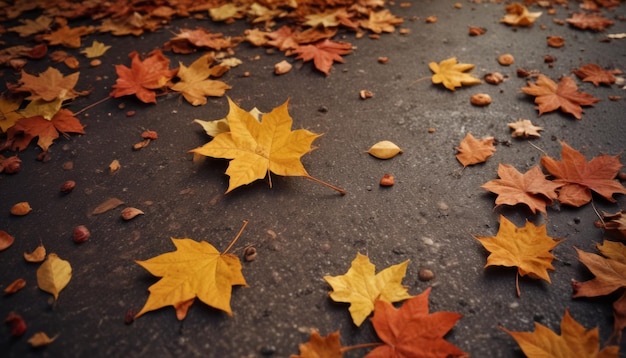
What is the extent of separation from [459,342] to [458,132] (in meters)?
1.11

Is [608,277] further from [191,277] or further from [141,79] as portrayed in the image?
[141,79]

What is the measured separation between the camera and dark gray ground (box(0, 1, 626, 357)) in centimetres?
113

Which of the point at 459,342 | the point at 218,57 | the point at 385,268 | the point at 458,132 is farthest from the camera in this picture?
the point at 218,57

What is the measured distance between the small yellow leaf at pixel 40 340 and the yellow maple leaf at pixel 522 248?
146 centimetres

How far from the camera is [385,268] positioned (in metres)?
1.28

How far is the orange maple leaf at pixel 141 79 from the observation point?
1976mm

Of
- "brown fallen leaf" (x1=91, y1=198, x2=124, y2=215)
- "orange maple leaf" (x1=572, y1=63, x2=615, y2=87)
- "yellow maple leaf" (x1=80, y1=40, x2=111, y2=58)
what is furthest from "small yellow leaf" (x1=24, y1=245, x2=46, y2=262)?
"orange maple leaf" (x1=572, y1=63, x2=615, y2=87)

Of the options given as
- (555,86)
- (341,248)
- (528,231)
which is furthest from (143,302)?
(555,86)

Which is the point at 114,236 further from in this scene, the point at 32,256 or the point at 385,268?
the point at 385,268

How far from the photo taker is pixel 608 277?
118 centimetres

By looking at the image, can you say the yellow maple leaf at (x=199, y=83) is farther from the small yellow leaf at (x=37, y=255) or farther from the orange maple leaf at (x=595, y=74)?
the orange maple leaf at (x=595, y=74)

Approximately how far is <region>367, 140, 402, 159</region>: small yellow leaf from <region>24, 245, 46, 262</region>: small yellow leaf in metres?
1.44

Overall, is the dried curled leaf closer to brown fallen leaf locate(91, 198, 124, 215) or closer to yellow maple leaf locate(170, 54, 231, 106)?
brown fallen leaf locate(91, 198, 124, 215)

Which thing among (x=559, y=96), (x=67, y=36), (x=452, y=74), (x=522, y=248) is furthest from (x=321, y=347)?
(x=67, y=36)
